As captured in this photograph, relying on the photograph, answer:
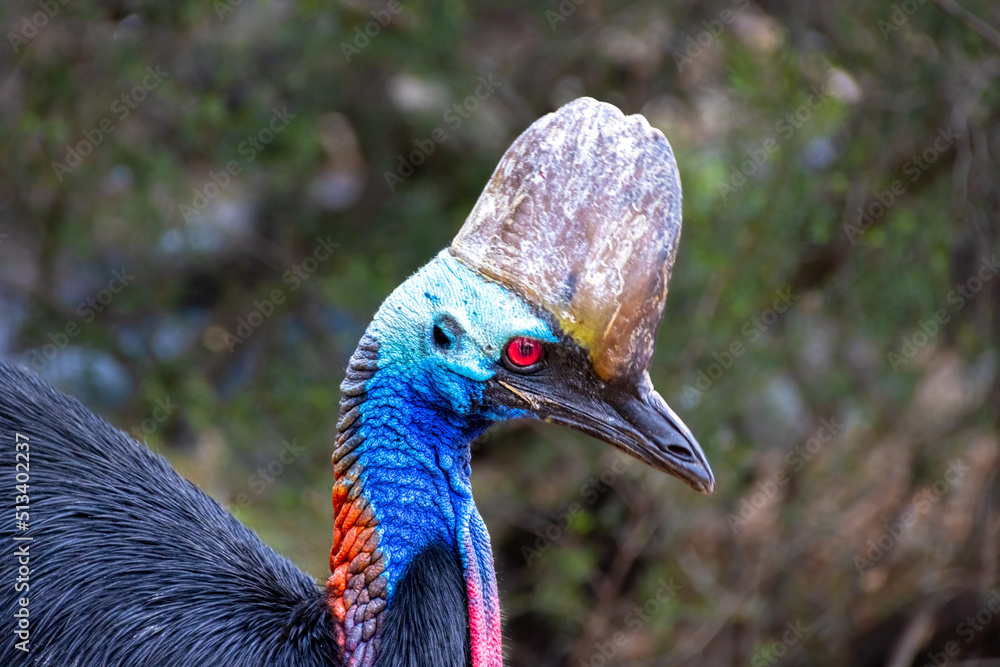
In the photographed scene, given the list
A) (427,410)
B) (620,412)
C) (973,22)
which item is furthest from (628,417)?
(973,22)

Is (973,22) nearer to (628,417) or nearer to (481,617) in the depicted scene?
(628,417)

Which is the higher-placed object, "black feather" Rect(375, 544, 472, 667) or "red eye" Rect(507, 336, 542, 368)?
"red eye" Rect(507, 336, 542, 368)

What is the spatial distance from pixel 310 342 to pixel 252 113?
95cm

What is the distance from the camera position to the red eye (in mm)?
1895

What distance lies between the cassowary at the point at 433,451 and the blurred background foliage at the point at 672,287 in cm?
202

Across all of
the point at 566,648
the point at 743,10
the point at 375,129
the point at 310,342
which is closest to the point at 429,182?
the point at 375,129

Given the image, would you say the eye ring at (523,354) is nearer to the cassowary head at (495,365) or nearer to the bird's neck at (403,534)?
the cassowary head at (495,365)

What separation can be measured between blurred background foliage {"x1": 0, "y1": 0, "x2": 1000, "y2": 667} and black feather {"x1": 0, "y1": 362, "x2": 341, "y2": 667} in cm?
188

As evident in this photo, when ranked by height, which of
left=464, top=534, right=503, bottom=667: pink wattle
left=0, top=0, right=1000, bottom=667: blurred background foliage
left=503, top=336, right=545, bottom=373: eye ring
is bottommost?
left=464, top=534, right=503, bottom=667: pink wattle

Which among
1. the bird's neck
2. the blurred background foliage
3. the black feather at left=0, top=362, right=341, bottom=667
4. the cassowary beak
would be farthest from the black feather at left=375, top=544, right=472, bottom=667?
the blurred background foliage

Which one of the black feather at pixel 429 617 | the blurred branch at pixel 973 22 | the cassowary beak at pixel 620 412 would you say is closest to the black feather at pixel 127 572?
the black feather at pixel 429 617

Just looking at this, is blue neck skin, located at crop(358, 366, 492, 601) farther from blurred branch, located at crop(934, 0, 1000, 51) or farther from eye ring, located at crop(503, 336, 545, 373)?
blurred branch, located at crop(934, 0, 1000, 51)

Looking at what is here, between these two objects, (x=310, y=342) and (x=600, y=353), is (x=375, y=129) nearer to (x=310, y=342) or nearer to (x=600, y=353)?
(x=310, y=342)

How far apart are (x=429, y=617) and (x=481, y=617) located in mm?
104
